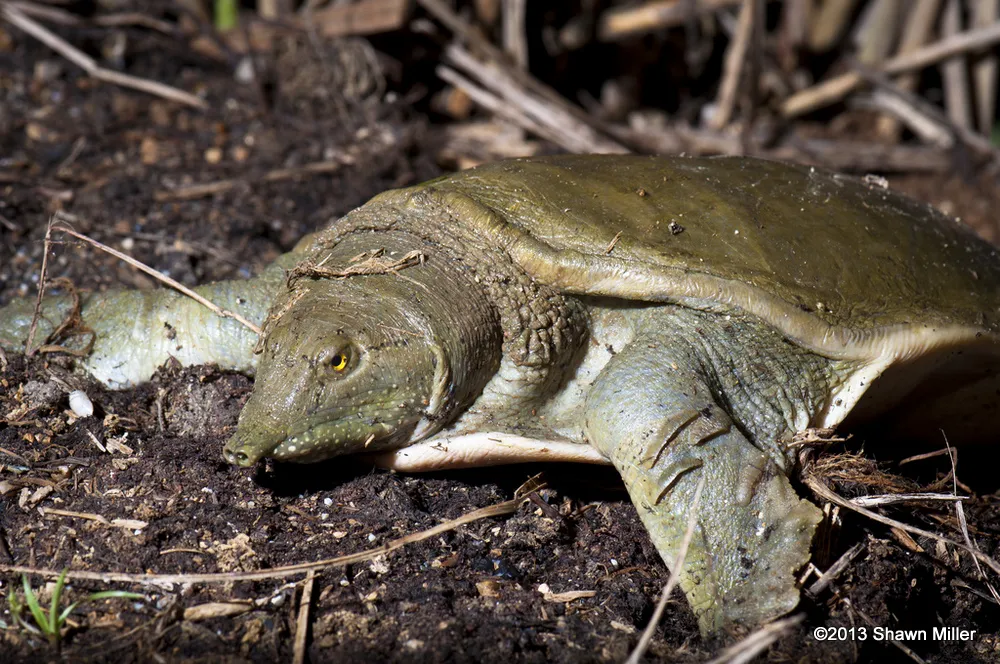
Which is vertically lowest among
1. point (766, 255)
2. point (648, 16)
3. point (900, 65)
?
point (900, 65)

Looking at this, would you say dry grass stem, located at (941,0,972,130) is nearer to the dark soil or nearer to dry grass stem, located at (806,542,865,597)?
the dark soil

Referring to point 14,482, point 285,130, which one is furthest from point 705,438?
point 285,130

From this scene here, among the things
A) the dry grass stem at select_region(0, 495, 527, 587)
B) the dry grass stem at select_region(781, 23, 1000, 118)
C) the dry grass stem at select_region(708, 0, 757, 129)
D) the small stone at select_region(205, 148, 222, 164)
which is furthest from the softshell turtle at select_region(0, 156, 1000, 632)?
the dry grass stem at select_region(781, 23, 1000, 118)

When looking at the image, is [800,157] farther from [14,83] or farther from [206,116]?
[14,83]

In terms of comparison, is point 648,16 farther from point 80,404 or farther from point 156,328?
point 80,404

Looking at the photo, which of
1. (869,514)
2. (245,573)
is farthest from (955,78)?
(245,573)
